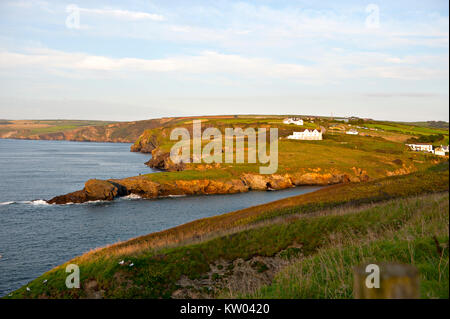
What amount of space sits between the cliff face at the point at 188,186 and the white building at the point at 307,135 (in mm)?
49399

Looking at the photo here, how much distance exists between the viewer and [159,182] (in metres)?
88.5

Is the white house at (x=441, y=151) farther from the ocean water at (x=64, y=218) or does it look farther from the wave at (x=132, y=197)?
the wave at (x=132, y=197)

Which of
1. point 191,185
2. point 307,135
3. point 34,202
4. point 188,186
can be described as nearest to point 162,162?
point 191,185

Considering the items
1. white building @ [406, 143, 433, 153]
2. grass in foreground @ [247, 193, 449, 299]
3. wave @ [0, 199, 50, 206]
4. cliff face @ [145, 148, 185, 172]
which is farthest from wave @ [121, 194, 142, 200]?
white building @ [406, 143, 433, 153]

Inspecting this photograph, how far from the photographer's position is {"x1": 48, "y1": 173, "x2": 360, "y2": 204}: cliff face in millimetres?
77625

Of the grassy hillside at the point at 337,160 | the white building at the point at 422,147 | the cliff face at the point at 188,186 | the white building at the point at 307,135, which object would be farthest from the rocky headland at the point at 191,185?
the white building at the point at 307,135

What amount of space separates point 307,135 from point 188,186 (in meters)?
78.9

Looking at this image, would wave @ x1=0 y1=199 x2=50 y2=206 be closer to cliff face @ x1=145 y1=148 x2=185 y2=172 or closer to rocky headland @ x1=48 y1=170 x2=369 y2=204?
rocky headland @ x1=48 y1=170 x2=369 y2=204

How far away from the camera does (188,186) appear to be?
90625mm

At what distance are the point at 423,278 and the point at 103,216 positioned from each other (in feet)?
203

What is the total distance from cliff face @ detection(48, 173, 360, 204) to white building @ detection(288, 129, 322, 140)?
49399 millimetres

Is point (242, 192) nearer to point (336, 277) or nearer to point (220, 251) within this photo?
point (220, 251)
